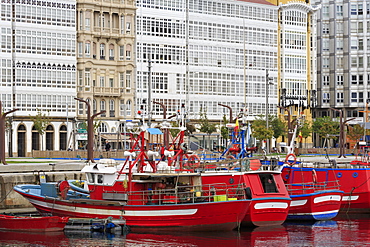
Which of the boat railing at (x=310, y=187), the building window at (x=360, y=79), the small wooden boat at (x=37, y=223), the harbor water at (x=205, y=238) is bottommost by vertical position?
the harbor water at (x=205, y=238)

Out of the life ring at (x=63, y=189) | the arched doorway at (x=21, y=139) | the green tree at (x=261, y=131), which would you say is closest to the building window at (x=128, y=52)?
the arched doorway at (x=21, y=139)

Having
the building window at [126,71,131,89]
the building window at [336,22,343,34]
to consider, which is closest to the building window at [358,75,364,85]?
the building window at [336,22,343,34]

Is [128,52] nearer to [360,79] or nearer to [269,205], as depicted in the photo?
[360,79]

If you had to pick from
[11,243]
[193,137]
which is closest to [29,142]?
[193,137]

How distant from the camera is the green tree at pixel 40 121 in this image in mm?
86562

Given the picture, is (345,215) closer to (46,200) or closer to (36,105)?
(46,200)

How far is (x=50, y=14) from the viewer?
9131cm

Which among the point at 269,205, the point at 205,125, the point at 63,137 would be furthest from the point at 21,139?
the point at 269,205

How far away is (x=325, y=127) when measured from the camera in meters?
113

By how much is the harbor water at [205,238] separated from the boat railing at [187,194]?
1703 mm

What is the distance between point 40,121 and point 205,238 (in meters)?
52.4

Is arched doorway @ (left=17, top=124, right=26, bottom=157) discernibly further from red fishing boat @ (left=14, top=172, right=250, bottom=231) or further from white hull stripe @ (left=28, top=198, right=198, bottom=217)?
white hull stripe @ (left=28, top=198, right=198, bottom=217)

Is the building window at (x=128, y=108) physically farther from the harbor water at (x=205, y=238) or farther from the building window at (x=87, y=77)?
the harbor water at (x=205, y=238)

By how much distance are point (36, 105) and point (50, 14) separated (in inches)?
413
